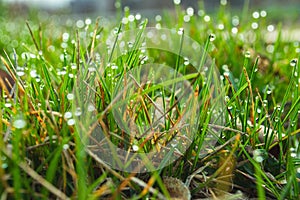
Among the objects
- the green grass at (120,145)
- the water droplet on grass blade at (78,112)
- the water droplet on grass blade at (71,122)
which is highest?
the water droplet on grass blade at (78,112)

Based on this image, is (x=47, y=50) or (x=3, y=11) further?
(x=3, y=11)

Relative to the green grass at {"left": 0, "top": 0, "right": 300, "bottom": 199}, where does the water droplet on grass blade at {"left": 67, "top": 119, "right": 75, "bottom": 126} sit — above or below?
above

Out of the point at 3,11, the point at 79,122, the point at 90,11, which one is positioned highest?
the point at 79,122

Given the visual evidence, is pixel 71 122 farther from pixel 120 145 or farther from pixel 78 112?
pixel 120 145

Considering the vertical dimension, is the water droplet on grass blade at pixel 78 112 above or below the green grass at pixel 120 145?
above


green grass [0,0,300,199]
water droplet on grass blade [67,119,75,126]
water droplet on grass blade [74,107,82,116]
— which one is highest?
water droplet on grass blade [74,107,82,116]

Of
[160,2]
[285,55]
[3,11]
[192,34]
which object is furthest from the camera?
[160,2]

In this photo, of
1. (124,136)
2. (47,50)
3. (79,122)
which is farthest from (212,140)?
(47,50)

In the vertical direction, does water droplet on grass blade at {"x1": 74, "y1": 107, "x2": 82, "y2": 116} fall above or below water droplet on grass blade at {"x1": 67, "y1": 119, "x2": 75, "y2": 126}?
above

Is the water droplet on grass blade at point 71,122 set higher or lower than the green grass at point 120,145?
higher

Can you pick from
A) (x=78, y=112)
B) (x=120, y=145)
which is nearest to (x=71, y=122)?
(x=78, y=112)

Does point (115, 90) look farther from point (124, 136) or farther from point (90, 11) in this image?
point (90, 11)
